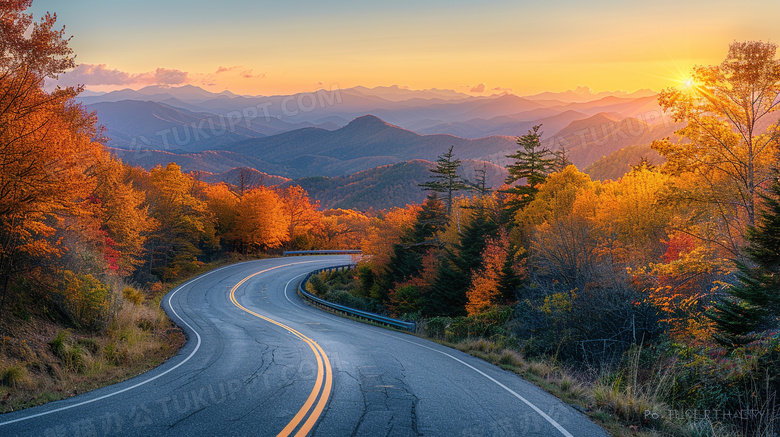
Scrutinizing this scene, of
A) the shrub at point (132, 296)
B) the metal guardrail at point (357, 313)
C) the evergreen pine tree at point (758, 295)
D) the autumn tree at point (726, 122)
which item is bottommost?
the metal guardrail at point (357, 313)

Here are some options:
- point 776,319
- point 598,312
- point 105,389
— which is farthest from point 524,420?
point 598,312

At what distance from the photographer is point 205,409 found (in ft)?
22.2

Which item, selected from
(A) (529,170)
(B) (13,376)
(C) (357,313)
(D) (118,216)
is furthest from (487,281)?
(B) (13,376)

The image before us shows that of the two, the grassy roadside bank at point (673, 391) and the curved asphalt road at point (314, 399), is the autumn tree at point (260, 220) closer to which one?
the curved asphalt road at point (314, 399)

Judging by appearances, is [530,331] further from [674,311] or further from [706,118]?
[706,118]

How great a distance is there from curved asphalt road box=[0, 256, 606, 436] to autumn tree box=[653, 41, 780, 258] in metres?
12.9

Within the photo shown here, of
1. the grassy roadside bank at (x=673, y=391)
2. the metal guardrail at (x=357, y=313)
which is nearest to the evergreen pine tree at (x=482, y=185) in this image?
the metal guardrail at (x=357, y=313)

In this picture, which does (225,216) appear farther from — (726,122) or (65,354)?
(726,122)

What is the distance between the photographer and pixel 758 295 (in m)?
8.41

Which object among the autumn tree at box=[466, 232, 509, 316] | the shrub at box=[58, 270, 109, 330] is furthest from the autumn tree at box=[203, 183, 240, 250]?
the shrub at box=[58, 270, 109, 330]

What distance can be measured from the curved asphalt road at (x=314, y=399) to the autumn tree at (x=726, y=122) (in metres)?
12.9

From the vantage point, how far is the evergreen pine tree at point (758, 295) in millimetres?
8414

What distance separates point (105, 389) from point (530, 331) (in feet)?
49.1

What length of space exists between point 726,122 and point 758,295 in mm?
13230
